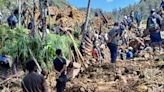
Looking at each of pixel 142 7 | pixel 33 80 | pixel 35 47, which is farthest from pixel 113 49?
pixel 142 7

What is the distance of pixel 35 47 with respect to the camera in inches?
697

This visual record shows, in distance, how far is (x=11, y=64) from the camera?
55.5 feet

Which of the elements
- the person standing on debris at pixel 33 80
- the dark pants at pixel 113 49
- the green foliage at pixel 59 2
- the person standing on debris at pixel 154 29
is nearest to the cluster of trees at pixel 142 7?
the green foliage at pixel 59 2

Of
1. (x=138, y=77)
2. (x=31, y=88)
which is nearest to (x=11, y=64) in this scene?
(x=138, y=77)

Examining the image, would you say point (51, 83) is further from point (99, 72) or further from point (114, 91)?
point (114, 91)

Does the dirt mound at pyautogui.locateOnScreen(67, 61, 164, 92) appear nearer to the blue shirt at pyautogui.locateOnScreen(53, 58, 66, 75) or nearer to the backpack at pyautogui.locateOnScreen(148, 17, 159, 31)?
the blue shirt at pyautogui.locateOnScreen(53, 58, 66, 75)

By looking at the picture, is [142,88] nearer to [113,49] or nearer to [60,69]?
[60,69]

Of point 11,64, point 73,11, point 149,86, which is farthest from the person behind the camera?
point 73,11

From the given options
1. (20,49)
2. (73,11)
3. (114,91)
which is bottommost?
(114,91)

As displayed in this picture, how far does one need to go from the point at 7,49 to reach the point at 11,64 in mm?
915

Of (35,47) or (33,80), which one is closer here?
(33,80)

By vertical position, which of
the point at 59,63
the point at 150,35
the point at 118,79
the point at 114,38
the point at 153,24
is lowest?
the point at 118,79

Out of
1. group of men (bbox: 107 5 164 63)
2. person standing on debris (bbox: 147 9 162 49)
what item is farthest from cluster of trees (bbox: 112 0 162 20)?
person standing on debris (bbox: 147 9 162 49)

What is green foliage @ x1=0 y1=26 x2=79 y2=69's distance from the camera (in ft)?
Result: 57.1
